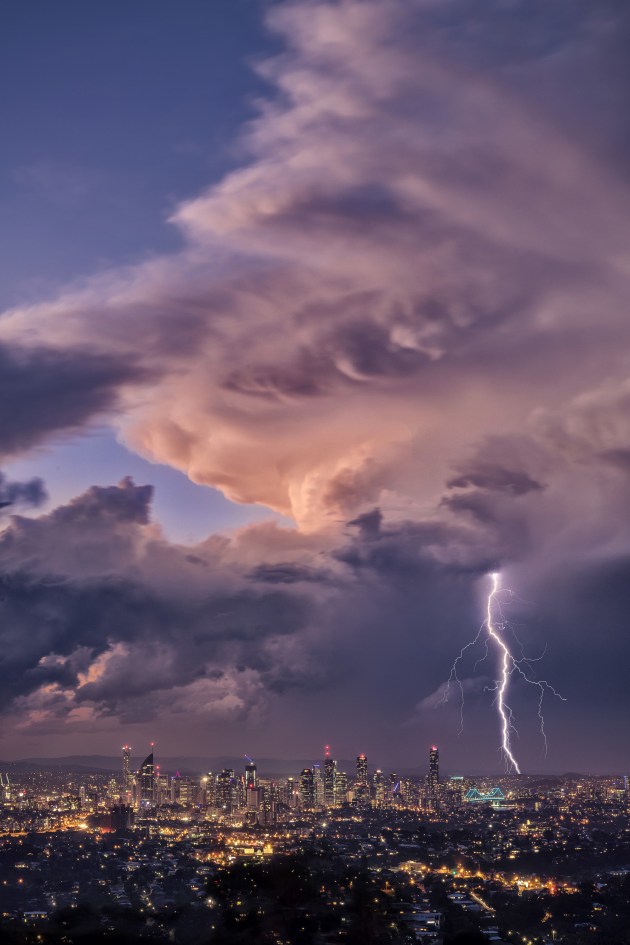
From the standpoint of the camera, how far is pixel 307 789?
4220 inches

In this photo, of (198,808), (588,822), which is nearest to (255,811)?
(198,808)

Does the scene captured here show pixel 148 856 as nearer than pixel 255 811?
Yes

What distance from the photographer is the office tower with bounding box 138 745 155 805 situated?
10094cm

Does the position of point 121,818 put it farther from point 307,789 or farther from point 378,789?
point 378,789

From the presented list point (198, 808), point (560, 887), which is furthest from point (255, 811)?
point (560, 887)

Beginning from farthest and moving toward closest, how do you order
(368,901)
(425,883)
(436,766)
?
(436,766)
(425,883)
(368,901)

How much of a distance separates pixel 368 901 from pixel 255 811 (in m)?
61.9

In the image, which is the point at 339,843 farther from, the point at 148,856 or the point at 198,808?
the point at 198,808

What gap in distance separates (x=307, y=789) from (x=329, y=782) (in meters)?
3.08

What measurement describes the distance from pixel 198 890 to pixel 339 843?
27314mm

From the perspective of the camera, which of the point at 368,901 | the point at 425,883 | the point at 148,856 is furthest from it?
the point at 148,856

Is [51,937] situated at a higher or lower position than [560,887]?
higher

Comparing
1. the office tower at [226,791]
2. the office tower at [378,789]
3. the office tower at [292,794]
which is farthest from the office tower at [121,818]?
the office tower at [378,789]

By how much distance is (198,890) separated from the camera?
31.1 m
